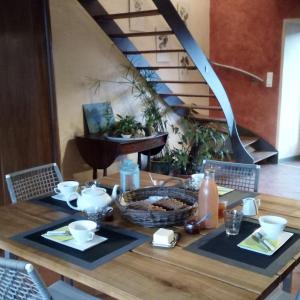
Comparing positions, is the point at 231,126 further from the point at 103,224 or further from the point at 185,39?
the point at 103,224

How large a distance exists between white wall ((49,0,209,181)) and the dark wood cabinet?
32cm

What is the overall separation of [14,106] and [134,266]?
8.14ft

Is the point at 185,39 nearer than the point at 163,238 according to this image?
No

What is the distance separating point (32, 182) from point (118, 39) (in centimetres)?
257

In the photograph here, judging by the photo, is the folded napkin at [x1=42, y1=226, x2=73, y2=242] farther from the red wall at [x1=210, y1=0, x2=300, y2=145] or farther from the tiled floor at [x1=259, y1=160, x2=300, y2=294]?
the red wall at [x1=210, y1=0, x2=300, y2=145]

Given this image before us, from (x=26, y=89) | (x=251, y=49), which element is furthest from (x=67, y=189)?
(x=251, y=49)

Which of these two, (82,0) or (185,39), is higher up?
(82,0)

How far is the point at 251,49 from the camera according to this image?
580 centimetres

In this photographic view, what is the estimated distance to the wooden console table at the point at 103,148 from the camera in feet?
12.5

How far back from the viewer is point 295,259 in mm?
1339

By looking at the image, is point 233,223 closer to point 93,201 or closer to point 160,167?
point 93,201

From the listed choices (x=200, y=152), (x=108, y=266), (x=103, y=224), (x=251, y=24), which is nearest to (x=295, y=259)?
(x=108, y=266)

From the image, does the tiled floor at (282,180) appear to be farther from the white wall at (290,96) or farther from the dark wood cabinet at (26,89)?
the dark wood cabinet at (26,89)

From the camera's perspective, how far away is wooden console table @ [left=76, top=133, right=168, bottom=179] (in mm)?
3824
